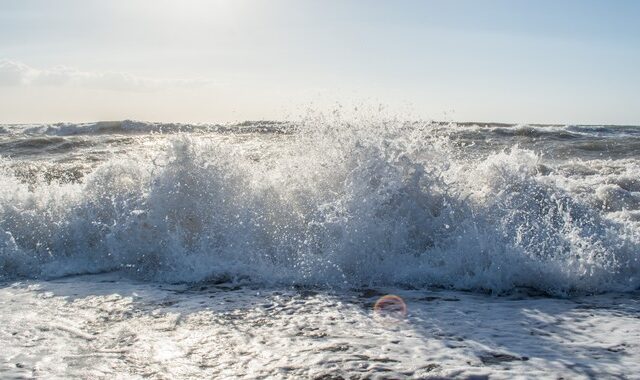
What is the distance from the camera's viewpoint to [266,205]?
7.29 metres

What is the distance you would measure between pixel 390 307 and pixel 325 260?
1.34 meters

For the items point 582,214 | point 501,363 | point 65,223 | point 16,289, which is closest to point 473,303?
point 501,363

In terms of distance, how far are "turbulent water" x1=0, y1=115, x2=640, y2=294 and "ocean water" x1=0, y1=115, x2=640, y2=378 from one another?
0.07ft

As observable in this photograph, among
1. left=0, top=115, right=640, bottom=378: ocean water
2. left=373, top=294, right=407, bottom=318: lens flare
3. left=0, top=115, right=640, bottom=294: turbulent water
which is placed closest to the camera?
Result: left=0, top=115, right=640, bottom=378: ocean water

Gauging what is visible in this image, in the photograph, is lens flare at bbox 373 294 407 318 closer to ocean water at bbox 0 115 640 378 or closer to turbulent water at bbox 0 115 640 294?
ocean water at bbox 0 115 640 378

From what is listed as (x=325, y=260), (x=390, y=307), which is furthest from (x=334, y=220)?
(x=390, y=307)

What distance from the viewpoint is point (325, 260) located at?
607 centimetres

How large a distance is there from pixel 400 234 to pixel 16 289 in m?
4.02

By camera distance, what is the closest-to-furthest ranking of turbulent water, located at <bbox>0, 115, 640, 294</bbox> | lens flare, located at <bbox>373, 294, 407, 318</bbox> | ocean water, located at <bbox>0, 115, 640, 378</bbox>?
1. ocean water, located at <bbox>0, 115, 640, 378</bbox>
2. lens flare, located at <bbox>373, 294, 407, 318</bbox>
3. turbulent water, located at <bbox>0, 115, 640, 294</bbox>

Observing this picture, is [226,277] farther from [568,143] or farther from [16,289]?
[568,143]

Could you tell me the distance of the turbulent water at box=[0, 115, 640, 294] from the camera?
5871mm

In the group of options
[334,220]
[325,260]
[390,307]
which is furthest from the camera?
[334,220]

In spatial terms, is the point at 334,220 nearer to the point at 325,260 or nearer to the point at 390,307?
the point at 325,260

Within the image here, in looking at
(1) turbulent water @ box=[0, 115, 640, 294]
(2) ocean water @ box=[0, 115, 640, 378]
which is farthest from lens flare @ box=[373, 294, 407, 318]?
(1) turbulent water @ box=[0, 115, 640, 294]
